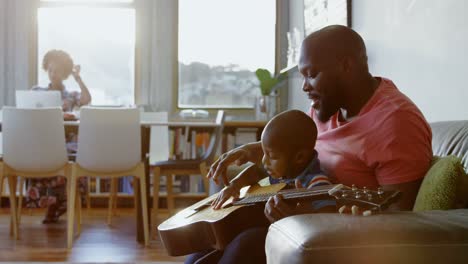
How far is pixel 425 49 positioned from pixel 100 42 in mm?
3893

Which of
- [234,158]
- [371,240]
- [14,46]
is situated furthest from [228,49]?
[371,240]

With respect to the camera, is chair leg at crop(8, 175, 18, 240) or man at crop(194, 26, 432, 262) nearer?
man at crop(194, 26, 432, 262)

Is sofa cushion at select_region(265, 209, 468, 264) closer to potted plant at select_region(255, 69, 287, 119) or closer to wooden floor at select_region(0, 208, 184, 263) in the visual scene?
wooden floor at select_region(0, 208, 184, 263)

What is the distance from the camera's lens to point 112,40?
569cm

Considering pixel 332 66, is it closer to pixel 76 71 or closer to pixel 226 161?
pixel 226 161

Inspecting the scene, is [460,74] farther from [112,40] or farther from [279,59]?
[112,40]

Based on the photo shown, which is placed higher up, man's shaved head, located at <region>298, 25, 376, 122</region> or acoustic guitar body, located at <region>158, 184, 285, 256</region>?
man's shaved head, located at <region>298, 25, 376, 122</region>

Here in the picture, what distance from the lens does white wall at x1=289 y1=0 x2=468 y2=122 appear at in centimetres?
206

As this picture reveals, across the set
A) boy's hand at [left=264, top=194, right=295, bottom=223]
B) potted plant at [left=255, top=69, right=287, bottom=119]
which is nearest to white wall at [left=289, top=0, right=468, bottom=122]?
boy's hand at [left=264, top=194, right=295, bottom=223]

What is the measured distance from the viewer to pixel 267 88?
17.4 ft

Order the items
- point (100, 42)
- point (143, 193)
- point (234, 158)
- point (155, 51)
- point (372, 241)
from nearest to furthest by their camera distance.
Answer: point (372, 241) → point (234, 158) → point (143, 193) → point (155, 51) → point (100, 42)

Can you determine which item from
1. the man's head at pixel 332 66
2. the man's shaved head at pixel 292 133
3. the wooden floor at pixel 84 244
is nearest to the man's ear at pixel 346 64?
the man's head at pixel 332 66

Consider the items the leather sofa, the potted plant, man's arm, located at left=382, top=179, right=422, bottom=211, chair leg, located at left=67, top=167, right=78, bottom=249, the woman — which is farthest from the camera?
the potted plant

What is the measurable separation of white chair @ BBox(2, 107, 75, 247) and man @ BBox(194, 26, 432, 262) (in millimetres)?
2499
